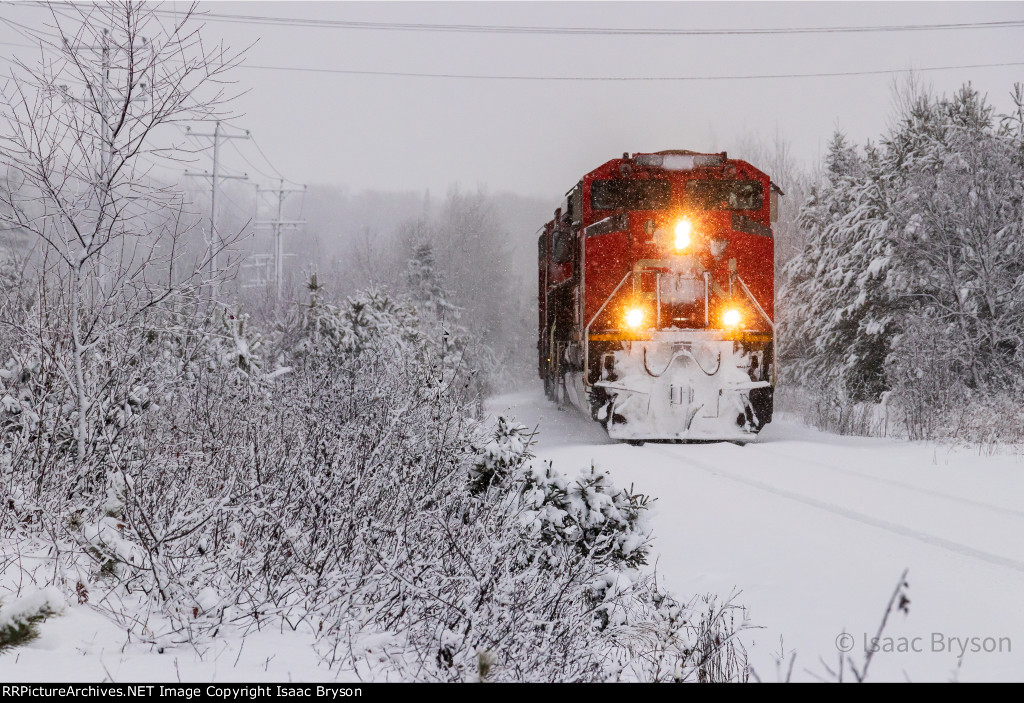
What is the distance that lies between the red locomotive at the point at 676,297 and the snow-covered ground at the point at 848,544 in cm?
80

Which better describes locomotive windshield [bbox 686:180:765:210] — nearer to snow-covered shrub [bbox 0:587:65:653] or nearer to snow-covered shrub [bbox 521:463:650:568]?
snow-covered shrub [bbox 521:463:650:568]

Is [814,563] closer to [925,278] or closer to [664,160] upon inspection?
[664,160]

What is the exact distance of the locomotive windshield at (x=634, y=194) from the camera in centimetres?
1256

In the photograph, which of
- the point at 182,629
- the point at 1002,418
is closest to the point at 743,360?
the point at 1002,418

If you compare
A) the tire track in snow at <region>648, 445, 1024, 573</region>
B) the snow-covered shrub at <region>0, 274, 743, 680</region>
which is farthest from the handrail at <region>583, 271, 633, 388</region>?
the snow-covered shrub at <region>0, 274, 743, 680</region>

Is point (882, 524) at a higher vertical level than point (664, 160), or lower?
lower

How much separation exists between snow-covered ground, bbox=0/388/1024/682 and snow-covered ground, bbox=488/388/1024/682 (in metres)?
0.02

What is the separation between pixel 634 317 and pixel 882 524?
5751 mm

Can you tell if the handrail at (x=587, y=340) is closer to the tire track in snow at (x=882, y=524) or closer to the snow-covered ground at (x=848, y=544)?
the snow-covered ground at (x=848, y=544)

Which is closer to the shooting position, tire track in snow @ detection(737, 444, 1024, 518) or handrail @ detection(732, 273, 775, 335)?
tire track in snow @ detection(737, 444, 1024, 518)

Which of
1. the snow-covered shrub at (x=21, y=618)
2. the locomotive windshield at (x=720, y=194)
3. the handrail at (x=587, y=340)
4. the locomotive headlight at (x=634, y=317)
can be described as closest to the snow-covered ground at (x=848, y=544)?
the handrail at (x=587, y=340)

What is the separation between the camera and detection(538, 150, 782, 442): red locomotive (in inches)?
472

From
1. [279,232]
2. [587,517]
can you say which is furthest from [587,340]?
[279,232]

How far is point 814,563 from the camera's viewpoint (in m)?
5.95
